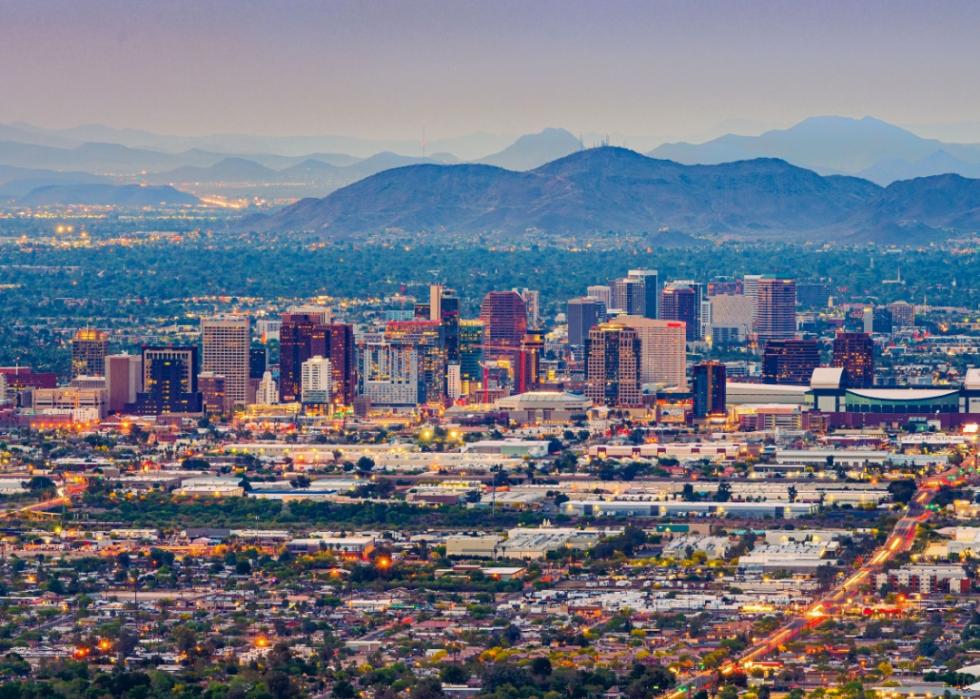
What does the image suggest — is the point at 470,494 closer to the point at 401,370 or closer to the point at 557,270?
the point at 401,370

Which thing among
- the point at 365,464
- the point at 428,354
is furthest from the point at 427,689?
the point at 428,354

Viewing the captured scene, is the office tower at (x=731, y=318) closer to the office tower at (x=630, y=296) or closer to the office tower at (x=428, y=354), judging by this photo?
the office tower at (x=630, y=296)

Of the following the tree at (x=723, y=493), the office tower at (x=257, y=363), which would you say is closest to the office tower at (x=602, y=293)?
the office tower at (x=257, y=363)

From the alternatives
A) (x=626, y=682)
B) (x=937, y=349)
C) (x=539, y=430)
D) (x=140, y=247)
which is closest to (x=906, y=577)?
(x=626, y=682)

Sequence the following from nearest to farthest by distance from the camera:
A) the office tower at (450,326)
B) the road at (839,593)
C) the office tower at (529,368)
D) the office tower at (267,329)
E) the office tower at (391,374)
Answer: the road at (839,593) → the office tower at (391,374) → the office tower at (529,368) → the office tower at (450,326) → the office tower at (267,329)

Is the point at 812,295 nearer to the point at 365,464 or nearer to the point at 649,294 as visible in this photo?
the point at 649,294
